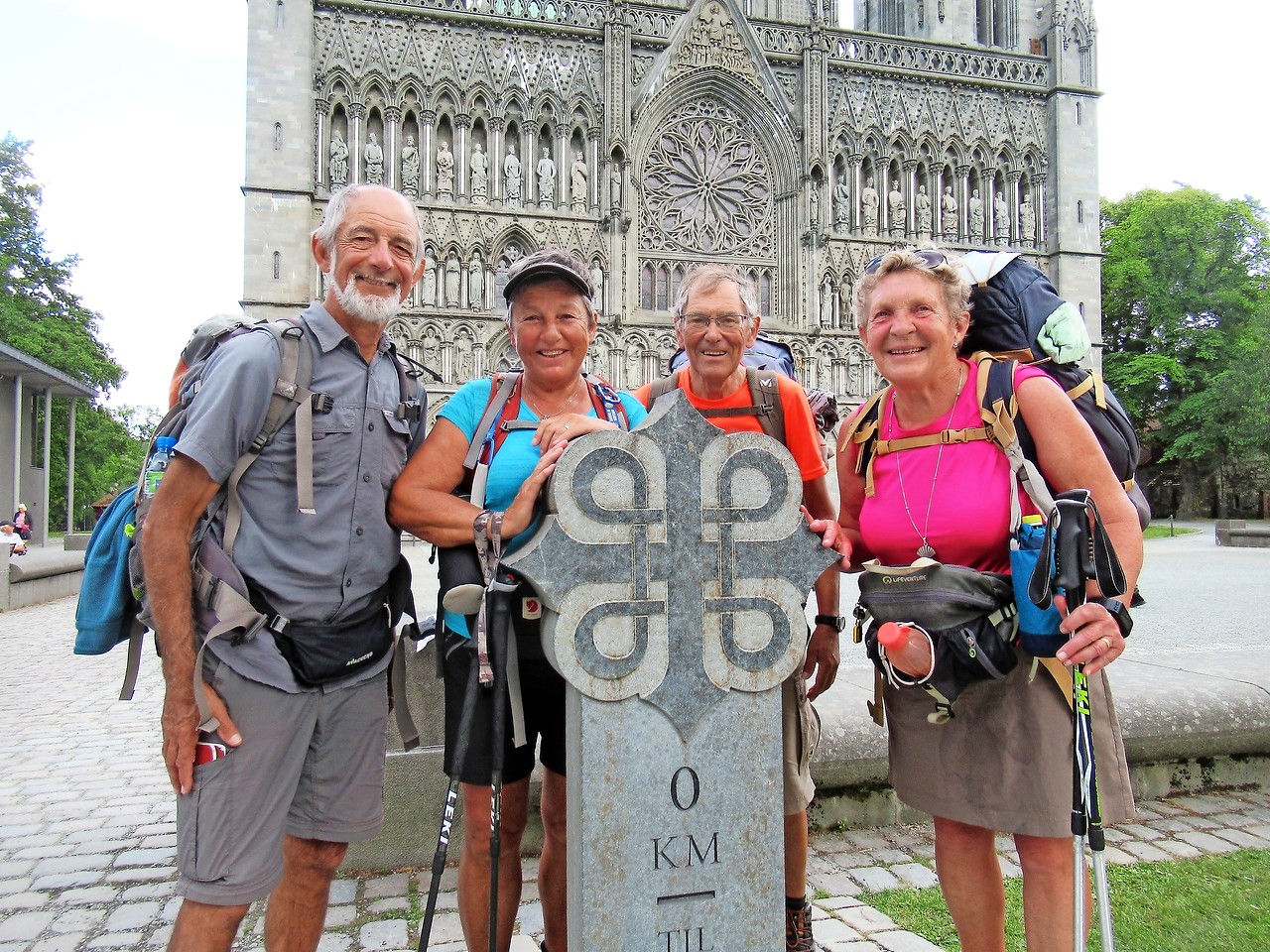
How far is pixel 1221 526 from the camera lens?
898 inches

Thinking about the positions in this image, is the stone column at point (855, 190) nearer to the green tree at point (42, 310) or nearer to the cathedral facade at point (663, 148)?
the cathedral facade at point (663, 148)

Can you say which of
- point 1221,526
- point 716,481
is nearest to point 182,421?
point 716,481

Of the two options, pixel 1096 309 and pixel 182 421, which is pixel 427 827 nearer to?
pixel 182 421

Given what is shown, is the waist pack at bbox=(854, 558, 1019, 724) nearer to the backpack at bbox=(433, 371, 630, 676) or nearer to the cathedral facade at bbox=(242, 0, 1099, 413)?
the backpack at bbox=(433, 371, 630, 676)

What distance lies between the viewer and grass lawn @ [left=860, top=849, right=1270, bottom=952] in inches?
117

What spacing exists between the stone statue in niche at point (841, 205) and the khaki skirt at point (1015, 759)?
26.7 meters

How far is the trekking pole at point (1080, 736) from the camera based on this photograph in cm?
205

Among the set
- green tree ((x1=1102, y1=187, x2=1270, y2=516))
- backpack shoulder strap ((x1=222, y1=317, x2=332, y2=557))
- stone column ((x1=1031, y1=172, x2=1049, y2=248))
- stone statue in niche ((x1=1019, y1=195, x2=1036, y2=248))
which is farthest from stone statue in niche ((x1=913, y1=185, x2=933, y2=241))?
backpack shoulder strap ((x1=222, y1=317, x2=332, y2=557))

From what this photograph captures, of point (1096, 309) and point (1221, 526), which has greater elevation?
point (1096, 309)

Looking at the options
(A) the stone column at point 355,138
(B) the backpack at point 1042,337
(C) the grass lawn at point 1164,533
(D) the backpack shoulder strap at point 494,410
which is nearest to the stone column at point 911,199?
(C) the grass lawn at point 1164,533

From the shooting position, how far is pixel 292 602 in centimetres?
237

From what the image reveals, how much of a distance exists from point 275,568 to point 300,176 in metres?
24.2

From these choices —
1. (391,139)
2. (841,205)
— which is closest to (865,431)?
(391,139)

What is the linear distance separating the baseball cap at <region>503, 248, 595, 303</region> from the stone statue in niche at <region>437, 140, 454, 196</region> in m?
A: 23.7
